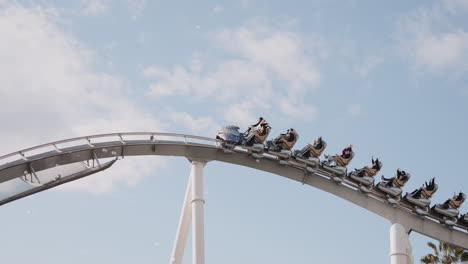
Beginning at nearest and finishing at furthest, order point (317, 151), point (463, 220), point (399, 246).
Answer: point (317, 151), point (399, 246), point (463, 220)

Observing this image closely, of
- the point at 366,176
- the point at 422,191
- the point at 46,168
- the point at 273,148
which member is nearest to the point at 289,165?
the point at 273,148

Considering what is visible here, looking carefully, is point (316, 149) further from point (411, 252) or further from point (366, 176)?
point (411, 252)

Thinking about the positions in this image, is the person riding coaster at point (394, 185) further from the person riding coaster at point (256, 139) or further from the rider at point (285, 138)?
the person riding coaster at point (256, 139)

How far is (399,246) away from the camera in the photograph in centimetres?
2384

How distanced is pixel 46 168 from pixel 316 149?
787 cm

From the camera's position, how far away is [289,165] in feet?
77.7

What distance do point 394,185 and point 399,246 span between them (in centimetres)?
183

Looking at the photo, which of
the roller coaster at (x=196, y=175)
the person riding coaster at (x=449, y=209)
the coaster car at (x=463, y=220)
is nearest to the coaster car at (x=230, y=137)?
the roller coaster at (x=196, y=175)

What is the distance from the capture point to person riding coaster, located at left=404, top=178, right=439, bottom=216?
79.7 ft

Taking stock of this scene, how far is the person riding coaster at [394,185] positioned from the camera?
79.3ft

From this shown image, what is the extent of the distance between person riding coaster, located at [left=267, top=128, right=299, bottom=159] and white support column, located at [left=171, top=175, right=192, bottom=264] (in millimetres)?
2613

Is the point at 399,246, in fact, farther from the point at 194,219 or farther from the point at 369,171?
the point at 194,219

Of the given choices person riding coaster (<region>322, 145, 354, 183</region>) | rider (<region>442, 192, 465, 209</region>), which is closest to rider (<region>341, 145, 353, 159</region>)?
person riding coaster (<region>322, 145, 354, 183</region>)

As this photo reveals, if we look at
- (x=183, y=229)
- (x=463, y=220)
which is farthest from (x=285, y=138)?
(x=463, y=220)
